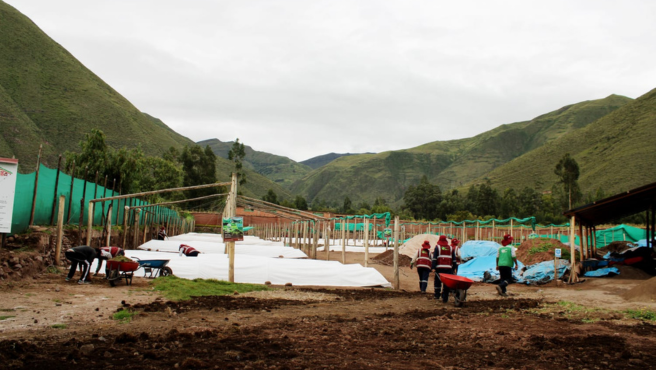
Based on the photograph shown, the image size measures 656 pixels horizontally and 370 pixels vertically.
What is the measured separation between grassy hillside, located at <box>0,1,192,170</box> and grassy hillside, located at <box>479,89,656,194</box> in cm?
6652

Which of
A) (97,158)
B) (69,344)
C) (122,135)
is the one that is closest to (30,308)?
(69,344)

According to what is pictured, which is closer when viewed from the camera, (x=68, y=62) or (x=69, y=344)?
(x=69, y=344)

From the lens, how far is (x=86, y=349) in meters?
4.89

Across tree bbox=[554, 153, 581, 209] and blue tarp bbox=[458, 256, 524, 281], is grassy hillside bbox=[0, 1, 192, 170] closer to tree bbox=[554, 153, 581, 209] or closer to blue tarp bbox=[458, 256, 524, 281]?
blue tarp bbox=[458, 256, 524, 281]

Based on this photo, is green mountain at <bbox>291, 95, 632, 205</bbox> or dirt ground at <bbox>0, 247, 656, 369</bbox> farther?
green mountain at <bbox>291, 95, 632, 205</bbox>

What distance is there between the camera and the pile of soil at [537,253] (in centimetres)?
1928

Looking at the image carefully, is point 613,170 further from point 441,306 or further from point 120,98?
point 120,98

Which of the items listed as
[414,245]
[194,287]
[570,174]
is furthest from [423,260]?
[570,174]

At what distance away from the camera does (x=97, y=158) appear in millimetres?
36562

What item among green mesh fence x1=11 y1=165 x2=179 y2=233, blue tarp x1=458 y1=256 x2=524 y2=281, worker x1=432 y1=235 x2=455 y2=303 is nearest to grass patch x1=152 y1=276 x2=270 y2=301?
green mesh fence x1=11 y1=165 x2=179 y2=233

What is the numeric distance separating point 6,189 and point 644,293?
44.4 feet

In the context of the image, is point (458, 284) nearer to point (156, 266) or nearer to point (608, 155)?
point (156, 266)

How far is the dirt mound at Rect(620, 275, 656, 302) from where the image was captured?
1055 cm

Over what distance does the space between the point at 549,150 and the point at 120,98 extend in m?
82.5
